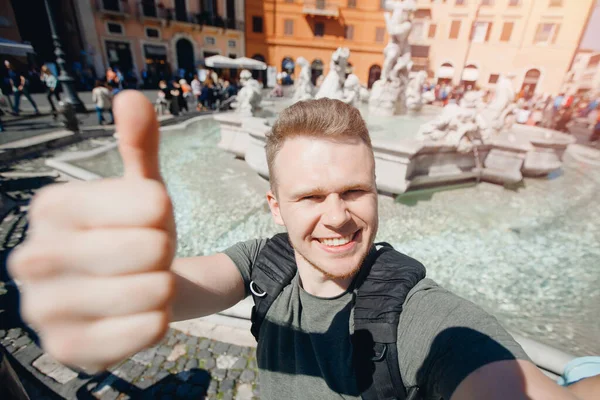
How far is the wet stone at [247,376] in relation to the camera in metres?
2.42

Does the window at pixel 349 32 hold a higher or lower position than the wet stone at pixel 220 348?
higher

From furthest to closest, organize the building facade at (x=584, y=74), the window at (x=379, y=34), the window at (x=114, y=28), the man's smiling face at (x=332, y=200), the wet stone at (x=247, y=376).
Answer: the window at (x=379, y=34), the building facade at (x=584, y=74), the window at (x=114, y=28), the wet stone at (x=247, y=376), the man's smiling face at (x=332, y=200)

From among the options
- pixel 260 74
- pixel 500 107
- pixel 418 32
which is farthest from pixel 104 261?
pixel 418 32

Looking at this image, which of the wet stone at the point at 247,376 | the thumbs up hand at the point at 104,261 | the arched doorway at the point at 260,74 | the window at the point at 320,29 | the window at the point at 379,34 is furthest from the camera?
the window at the point at 320,29

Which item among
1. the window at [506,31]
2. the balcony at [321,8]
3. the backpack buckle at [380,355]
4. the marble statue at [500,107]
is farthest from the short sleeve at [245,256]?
the balcony at [321,8]

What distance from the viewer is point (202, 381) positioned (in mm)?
2400

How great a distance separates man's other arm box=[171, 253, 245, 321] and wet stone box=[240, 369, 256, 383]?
1.34 m

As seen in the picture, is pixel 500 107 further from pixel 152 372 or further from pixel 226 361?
pixel 152 372

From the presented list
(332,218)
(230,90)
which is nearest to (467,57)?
(230,90)

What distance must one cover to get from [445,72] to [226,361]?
110 feet

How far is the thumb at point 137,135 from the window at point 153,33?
29.6 m

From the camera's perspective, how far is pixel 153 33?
24312 millimetres

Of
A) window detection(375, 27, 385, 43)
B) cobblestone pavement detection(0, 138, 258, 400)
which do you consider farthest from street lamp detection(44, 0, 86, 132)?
window detection(375, 27, 385, 43)

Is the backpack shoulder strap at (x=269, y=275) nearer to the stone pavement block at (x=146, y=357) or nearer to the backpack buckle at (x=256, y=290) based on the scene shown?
the backpack buckle at (x=256, y=290)
